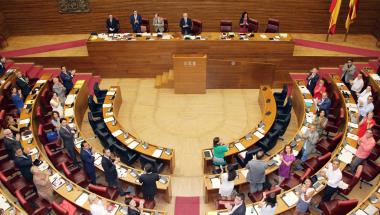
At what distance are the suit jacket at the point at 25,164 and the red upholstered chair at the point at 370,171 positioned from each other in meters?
8.45

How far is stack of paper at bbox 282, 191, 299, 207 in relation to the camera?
808cm

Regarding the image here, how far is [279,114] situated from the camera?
11.7 m

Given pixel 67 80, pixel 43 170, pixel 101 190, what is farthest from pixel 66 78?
pixel 101 190

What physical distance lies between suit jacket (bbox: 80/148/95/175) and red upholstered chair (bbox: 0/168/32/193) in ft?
5.03

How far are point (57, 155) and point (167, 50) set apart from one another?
20.1ft

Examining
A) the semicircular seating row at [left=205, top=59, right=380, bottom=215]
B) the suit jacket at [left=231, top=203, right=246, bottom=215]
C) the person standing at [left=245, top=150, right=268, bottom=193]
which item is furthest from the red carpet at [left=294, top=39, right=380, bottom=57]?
the suit jacket at [left=231, top=203, right=246, bottom=215]

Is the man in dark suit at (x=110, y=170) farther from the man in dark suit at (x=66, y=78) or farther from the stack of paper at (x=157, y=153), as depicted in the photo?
the man in dark suit at (x=66, y=78)

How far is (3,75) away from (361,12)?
14.6 m

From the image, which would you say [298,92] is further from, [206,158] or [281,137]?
[206,158]

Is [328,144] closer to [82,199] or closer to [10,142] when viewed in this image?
[82,199]

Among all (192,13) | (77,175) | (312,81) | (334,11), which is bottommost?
(77,175)

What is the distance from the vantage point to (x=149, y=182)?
323 inches

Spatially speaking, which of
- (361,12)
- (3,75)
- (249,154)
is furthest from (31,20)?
(361,12)

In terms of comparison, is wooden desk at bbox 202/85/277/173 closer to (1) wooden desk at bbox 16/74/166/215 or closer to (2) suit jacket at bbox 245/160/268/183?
(2) suit jacket at bbox 245/160/268/183
